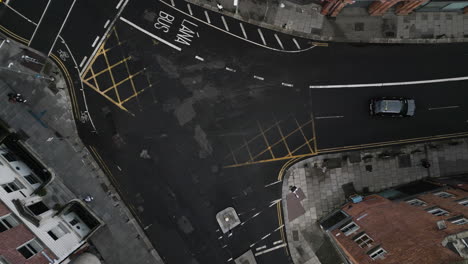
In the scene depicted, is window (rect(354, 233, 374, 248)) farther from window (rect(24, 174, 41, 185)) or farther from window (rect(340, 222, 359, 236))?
window (rect(24, 174, 41, 185))

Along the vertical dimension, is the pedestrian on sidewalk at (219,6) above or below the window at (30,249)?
above

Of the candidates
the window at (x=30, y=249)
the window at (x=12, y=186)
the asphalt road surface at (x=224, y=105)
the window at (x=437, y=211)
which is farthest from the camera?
the asphalt road surface at (x=224, y=105)

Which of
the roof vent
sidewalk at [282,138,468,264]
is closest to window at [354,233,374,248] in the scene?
the roof vent

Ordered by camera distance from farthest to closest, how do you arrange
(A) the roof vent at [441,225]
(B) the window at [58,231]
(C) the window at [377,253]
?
(B) the window at [58,231] < (C) the window at [377,253] < (A) the roof vent at [441,225]

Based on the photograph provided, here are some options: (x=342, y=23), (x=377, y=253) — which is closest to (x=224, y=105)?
(x=342, y=23)

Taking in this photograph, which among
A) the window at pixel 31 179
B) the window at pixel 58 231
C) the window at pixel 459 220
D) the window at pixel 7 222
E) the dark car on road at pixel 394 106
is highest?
the dark car on road at pixel 394 106

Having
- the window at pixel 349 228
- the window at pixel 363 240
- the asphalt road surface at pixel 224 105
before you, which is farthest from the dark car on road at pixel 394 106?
the window at pixel 363 240

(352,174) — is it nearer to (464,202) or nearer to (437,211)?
(437,211)

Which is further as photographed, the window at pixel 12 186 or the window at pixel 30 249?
the window at pixel 12 186

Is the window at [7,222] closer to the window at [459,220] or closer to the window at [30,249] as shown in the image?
the window at [30,249]
